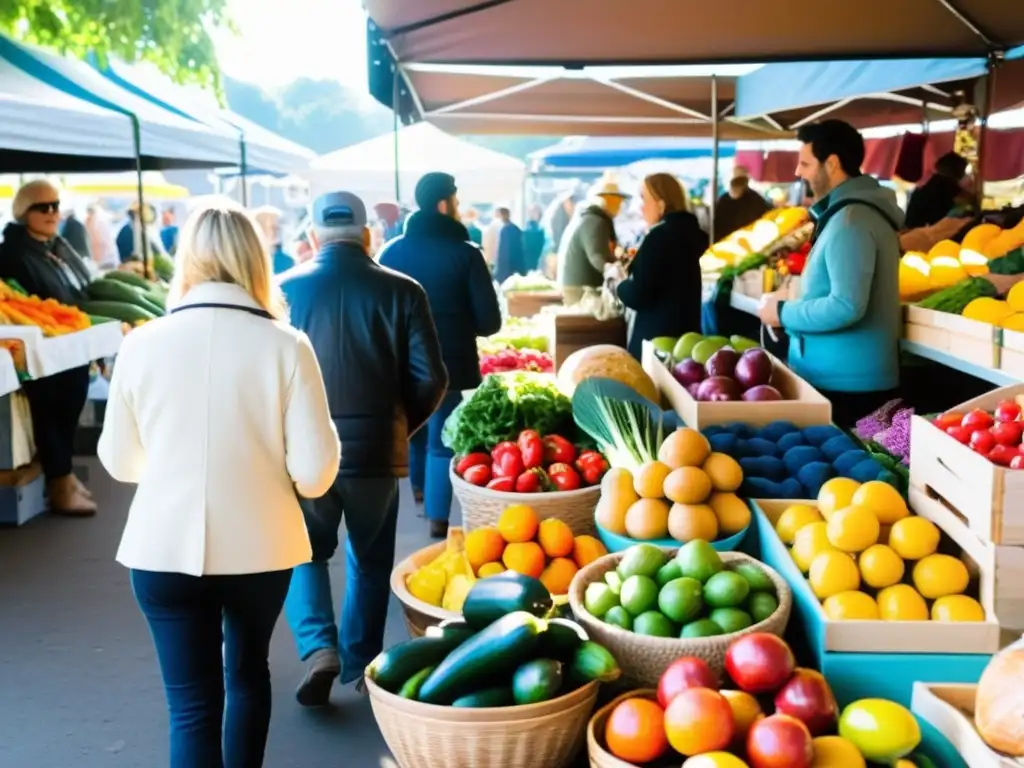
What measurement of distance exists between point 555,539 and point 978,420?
3.61ft

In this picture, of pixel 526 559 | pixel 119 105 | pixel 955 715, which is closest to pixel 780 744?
pixel 955 715

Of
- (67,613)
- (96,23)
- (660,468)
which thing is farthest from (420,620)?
(96,23)

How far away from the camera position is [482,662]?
6.89 ft

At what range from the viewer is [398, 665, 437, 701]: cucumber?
2.12m

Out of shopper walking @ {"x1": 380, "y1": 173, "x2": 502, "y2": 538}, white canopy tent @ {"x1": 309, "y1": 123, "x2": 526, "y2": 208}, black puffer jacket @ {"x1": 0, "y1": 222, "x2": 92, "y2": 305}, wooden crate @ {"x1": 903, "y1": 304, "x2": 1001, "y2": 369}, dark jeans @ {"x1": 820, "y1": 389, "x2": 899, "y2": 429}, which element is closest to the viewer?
wooden crate @ {"x1": 903, "y1": 304, "x2": 1001, "y2": 369}

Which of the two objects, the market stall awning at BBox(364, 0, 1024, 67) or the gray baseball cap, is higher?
the market stall awning at BBox(364, 0, 1024, 67)

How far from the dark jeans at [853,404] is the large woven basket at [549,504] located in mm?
1476

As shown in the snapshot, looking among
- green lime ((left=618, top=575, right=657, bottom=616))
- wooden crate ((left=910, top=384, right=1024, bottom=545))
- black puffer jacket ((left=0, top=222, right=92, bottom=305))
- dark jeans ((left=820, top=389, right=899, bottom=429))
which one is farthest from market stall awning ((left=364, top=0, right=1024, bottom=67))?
green lime ((left=618, top=575, right=657, bottom=616))

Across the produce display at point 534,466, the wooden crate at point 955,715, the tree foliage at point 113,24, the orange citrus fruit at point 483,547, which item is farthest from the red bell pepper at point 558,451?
the tree foliage at point 113,24

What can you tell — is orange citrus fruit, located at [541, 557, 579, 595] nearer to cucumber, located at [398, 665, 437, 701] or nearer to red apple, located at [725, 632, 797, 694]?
cucumber, located at [398, 665, 437, 701]

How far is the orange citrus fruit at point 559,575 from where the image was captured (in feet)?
9.40

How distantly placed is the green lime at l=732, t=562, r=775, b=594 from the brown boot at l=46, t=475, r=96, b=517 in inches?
196

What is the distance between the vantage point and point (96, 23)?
8938mm

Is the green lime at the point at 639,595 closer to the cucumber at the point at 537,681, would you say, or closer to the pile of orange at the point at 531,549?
the cucumber at the point at 537,681
